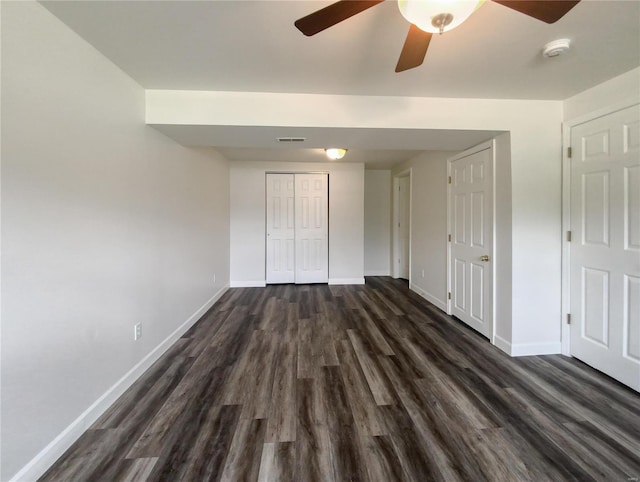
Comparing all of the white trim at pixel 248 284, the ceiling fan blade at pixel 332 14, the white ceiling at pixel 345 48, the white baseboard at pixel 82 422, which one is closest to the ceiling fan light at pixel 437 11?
the ceiling fan blade at pixel 332 14

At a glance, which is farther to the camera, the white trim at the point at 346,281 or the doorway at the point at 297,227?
the white trim at the point at 346,281

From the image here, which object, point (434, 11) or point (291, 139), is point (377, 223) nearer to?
point (291, 139)

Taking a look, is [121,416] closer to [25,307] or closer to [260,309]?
[25,307]

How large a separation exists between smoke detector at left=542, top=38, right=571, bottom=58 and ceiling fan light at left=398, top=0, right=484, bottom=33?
3.38ft

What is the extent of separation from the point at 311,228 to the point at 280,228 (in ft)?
1.92

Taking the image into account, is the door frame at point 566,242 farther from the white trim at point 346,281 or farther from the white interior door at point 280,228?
the white interior door at point 280,228

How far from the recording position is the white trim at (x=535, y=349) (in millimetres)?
2402

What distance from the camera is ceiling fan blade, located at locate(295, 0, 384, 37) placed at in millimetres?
1007

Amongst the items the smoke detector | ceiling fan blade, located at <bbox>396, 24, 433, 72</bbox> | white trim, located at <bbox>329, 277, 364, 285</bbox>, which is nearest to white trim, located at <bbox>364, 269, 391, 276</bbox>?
white trim, located at <bbox>329, 277, 364, 285</bbox>

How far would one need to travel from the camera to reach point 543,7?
1021mm

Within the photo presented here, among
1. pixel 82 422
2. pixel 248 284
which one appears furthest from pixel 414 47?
pixel 248 284

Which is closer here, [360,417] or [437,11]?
[437,11]

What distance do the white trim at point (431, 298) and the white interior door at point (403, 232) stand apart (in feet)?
3.34

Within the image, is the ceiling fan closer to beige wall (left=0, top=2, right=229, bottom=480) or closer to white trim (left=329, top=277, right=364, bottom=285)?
beige wall (left=0, top=2, right=229, bottom=480)
